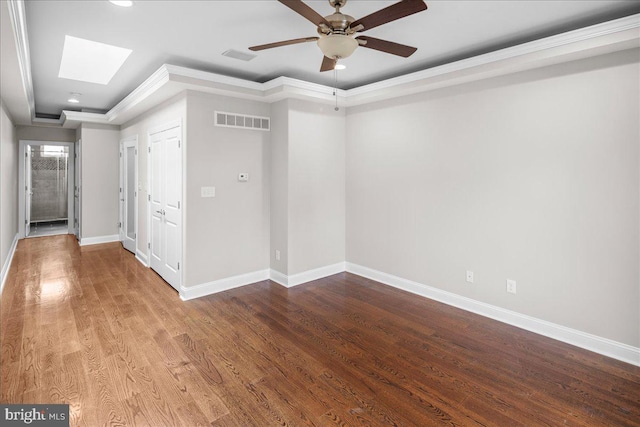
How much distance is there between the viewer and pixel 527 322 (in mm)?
3256

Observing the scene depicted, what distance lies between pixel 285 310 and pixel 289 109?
2.45 m

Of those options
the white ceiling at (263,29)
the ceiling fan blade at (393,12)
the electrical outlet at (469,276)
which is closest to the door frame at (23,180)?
the white ceiling at (263,29)

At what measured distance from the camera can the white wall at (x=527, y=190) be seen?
2729 mm

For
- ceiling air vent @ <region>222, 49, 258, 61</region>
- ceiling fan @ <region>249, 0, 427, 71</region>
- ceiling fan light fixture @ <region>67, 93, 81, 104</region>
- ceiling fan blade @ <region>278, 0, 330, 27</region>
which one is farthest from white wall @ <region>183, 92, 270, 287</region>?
ceiling fan light fixture @ <region>67, 93, 81, 104</region>

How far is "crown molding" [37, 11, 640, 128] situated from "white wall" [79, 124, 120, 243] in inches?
78.0

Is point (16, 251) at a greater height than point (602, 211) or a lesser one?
lesser

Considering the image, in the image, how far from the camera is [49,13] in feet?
8.48

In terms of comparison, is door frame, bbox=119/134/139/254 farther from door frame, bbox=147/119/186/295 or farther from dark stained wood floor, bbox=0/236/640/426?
dark stained wood floor, bbox=0/236/640/426

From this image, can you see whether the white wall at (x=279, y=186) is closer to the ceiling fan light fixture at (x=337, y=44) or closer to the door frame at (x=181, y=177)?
the door frame at (x=181, y=177)

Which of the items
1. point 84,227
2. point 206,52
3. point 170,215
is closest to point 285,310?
point 170,215

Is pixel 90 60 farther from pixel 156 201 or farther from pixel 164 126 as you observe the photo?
pixel 156 201

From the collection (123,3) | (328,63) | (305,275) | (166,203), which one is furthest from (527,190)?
(166,203)

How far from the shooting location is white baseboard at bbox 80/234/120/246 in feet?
22.4

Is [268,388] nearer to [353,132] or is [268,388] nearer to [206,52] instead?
[206,52]
